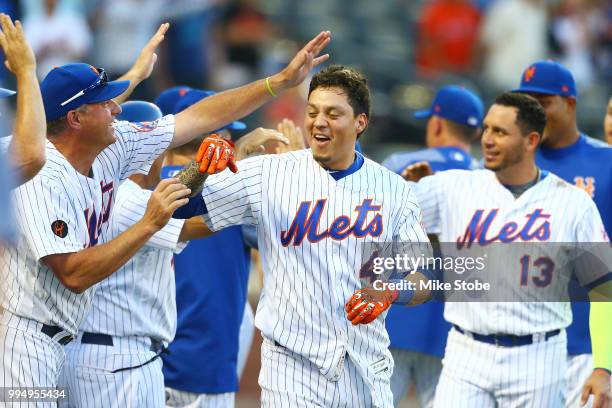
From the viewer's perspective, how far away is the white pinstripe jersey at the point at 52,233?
459 centimetres

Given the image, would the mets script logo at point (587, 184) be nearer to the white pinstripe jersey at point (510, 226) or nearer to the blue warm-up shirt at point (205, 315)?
the white pinstripe jersey at point (510, 226)

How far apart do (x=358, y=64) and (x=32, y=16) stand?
3.75 m

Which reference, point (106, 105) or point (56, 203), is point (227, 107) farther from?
point (56, 203)

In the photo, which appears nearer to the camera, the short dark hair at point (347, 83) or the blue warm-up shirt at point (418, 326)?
the short dark hair at point (347, 83)

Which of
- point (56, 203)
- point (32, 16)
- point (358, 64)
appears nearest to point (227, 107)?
point (56, 203)

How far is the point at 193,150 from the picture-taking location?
6.10 metres

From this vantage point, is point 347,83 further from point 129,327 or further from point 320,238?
point 129,327

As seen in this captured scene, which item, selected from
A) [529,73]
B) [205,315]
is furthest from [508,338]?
[529,73]

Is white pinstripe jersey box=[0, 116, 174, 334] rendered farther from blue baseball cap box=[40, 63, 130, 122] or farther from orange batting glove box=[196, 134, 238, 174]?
orange batting glove box=[196, 134, 238, 174]

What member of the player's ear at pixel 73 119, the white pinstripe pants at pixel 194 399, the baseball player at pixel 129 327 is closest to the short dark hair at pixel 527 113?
the baseball player at pixel 129 327

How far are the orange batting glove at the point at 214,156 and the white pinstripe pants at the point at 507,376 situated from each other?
6.36 feet

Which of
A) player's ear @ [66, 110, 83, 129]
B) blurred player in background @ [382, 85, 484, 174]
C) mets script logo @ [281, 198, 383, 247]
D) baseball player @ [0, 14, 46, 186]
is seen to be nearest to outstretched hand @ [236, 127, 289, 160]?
mets script logo @ [281, 198, 383, 247]

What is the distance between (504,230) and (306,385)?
1.67 metres

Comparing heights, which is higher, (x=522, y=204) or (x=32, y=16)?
(x=32, y=16)
